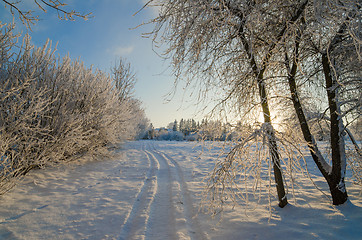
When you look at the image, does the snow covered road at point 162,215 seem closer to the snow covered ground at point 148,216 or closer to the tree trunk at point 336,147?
the snow covered ground at point 148,216

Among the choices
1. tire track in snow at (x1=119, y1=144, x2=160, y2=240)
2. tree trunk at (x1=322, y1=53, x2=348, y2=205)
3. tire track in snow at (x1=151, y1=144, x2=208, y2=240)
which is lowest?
tire track in snow at (x1=119, y1=144, x2=160, y2=240)

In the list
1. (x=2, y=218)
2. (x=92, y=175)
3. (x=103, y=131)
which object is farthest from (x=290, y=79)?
(x=103, y=131)

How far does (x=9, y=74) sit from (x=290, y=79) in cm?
701

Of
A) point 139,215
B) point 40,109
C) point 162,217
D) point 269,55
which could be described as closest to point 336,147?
point 269,55

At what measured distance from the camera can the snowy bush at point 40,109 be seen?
397 centimetres

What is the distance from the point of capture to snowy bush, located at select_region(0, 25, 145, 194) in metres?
3.97

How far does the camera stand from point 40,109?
166 inches

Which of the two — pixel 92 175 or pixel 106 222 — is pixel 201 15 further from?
pixel 92 175

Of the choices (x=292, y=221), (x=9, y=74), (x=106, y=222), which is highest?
(x=9, y=74)

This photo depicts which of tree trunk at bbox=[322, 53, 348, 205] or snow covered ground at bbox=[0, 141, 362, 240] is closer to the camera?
snow covered ground at bbox=[0, 141, 362, 240]

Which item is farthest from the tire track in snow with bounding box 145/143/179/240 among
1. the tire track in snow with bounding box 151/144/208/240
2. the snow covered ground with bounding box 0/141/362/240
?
the tire track in snow with bounding box 151/144/208/240

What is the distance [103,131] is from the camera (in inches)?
318

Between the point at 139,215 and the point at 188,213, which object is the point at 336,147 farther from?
the point at 139,215

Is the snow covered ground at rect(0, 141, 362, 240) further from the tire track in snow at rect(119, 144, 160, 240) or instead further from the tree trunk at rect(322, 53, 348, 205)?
the tree trunk at rect(322, 53, 348, 205)
